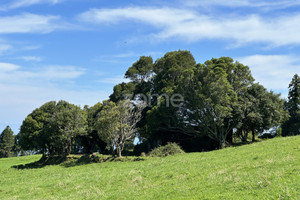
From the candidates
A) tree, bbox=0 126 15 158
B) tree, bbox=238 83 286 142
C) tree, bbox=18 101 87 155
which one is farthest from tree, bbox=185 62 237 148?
tree, bbox=0 126 15 158

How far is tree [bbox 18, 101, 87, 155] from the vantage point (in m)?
50.7

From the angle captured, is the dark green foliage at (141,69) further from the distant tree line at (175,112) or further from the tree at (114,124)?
the tree at (114,124)

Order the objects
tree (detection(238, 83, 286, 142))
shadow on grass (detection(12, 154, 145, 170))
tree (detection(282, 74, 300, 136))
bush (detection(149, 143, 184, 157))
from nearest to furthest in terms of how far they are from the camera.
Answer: bush (detection(149, 143, 184, 157))
shadow on grass (detection(12, 154, 145, 170))
tree (detection(238, 83, 286, 142))
tree (detection(282, 74, 300, 136))

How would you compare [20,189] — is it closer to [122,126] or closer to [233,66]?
[122,126]

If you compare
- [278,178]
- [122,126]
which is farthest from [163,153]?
[278,178]

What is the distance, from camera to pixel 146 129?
162 ft

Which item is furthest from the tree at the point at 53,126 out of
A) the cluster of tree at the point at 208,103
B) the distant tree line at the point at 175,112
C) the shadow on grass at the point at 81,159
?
the cluster of tree at the point at 208,103

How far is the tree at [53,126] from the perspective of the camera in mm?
50719

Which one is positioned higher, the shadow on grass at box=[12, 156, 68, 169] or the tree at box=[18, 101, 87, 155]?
the tree at box=[18, 101, 87, 155]

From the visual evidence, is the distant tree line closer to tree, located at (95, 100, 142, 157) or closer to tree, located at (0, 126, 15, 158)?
tree, located at (95, 100, 142, 157)

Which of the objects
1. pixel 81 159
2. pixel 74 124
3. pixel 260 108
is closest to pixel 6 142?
pixel 74 124

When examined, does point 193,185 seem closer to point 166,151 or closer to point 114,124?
point 166,151

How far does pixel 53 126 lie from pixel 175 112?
946 inches

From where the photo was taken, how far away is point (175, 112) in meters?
48.4
